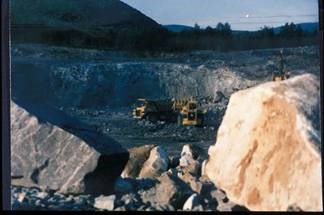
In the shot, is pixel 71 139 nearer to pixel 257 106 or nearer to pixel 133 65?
pixel 133 65

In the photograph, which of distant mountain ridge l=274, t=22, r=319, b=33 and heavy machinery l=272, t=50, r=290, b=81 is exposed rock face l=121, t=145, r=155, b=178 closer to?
heavy machinery l=272, t=50, r=290, b=81

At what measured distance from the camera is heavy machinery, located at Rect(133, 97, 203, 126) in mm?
5207

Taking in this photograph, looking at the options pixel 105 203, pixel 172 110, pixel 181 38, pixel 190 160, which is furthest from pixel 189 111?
pixel 105 203

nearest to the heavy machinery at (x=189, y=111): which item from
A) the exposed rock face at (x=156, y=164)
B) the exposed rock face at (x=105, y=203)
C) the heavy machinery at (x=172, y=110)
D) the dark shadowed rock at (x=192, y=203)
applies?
the heavy machinery at (x=172, y=110)

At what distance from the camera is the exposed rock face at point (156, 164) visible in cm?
543

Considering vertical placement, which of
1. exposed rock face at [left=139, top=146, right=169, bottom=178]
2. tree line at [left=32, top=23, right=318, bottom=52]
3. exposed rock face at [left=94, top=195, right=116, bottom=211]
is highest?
tree line at [left=32, top=23, right=318, bottom=52]

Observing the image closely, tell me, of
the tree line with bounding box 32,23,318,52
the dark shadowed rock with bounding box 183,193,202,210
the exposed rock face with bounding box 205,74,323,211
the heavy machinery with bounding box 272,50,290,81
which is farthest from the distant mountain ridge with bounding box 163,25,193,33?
the dark shadowed rock with bounding box 183,193,202,210

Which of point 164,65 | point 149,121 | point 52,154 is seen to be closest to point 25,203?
point 52,154

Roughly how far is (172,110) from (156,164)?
0.60 meters

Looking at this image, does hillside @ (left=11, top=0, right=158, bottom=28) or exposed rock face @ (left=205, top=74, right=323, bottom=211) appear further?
hillside @ (left=11, top=0, right=158, bottom=28)

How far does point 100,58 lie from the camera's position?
534 centimetres

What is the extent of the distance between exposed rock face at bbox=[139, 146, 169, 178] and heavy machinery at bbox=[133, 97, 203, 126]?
1.04ft

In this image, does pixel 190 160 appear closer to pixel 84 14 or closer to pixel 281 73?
pixel 281 73

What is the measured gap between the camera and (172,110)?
17.3 feet
